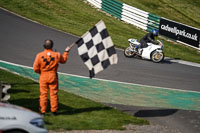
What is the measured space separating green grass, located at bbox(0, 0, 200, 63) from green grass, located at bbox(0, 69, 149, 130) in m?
10.3

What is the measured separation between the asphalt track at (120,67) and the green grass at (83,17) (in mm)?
2405

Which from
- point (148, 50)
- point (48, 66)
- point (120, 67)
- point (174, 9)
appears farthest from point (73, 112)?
point (174, 9)

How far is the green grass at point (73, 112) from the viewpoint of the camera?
9117 mm

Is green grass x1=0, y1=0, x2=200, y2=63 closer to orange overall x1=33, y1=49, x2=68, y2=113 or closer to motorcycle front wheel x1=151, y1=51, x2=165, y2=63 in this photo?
motorcycle front wheel x1=151, y1=51, x2=165, y2=63

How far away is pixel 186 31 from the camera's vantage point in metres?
24.6

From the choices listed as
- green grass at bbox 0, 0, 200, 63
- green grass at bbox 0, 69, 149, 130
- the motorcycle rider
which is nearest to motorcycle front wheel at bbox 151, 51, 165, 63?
the motorcycle rider

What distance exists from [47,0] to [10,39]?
10.6 metres

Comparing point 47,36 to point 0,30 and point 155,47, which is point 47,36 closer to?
point 0,30

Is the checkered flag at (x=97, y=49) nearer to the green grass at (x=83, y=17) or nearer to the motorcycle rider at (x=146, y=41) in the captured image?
the motorcycle rider at (x=146, y=41)

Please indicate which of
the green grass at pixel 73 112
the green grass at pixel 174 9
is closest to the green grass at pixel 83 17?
the green grass at pixel 174 9

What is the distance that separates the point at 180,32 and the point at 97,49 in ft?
54.1

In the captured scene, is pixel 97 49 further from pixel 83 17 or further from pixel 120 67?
pixel 83 17

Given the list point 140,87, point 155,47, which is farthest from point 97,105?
point 155,47

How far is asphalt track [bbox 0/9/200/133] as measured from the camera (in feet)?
38.0
